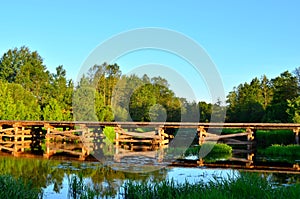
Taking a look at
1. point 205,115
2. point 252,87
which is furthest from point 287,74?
point 205,115

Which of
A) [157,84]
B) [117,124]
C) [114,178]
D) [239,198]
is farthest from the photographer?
[157,84]

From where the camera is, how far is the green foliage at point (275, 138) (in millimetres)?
25938

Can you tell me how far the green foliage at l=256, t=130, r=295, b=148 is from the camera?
25938 mm

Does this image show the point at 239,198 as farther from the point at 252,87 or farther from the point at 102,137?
the point at 252,87

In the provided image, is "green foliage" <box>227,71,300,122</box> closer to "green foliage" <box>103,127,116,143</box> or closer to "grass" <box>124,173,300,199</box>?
"green foliage" <box>103,127,116,143</box>

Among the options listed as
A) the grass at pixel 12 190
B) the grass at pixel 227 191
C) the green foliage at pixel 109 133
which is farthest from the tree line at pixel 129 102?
the grass at pixel 12 190

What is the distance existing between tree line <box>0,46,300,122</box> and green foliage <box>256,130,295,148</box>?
9.05 ft

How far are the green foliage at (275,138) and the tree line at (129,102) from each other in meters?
2.76

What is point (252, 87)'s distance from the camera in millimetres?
49344

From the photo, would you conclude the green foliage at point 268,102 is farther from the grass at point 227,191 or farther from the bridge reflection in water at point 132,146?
the grass at point 227,191

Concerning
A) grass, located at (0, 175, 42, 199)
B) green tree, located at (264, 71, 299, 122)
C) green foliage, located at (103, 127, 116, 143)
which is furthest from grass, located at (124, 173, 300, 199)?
green tree, located at (264, 71, 299, 122)

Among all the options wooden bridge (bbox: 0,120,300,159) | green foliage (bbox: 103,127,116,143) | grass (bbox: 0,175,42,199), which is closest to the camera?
grass (bbox: 0,175,42,199)

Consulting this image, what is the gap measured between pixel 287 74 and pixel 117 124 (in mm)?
26319

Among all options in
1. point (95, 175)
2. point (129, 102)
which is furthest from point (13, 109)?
point (95, 175)
